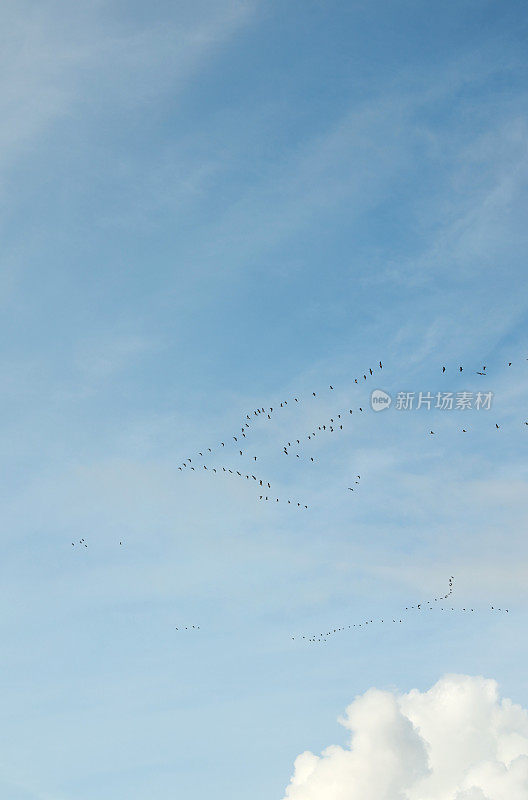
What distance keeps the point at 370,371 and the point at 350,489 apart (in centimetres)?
3844

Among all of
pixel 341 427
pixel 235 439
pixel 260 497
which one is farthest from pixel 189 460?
pixel 341 427

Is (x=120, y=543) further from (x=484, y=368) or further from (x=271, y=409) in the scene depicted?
(x=484, y=368)

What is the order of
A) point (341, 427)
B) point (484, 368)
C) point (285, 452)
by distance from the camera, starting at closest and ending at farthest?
point (484, 368)
point (285, 452)
point (341, 427)

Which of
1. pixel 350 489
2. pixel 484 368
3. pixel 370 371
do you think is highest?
pixel 370 371

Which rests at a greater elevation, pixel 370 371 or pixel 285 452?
pixel 370 371

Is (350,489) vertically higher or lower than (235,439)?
lower

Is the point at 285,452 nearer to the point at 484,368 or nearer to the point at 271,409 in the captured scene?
the point at 271,409

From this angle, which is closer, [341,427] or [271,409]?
[271,409]

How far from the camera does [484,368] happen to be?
133m

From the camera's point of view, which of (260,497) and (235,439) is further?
(235,439)

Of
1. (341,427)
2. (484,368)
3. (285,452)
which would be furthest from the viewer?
(341,427)

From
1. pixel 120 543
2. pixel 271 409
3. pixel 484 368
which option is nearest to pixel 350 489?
pixel 271 409

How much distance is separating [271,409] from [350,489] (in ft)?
119

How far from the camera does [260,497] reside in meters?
149
